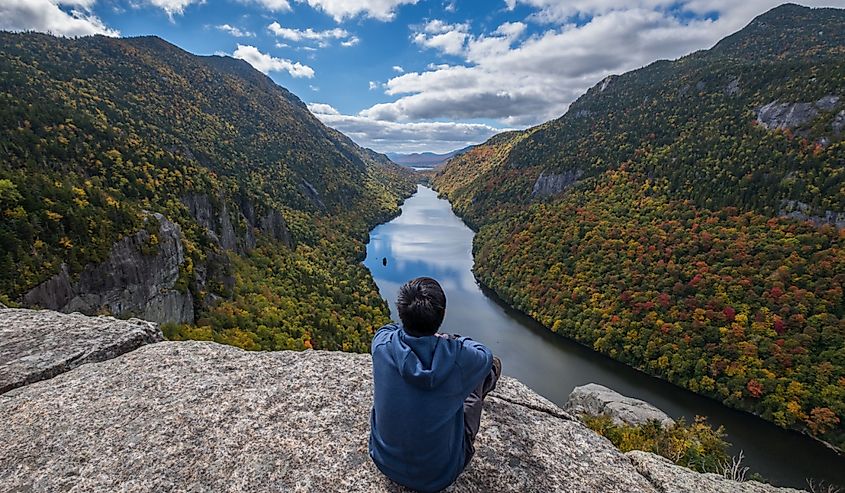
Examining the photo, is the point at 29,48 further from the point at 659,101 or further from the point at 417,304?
the point at 659,101

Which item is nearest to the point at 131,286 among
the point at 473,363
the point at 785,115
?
the point at 473,363

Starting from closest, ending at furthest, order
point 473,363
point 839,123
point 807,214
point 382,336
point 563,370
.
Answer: point 473,363
point 382,336
point 563,370
point 807,214
point 839,123

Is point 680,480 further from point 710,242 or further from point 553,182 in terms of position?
point 553,182

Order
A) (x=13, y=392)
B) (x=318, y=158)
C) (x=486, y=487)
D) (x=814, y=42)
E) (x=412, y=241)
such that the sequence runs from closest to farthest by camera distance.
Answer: (x=486, y=487)
(x=13, y=392)
(x=412, y=241)
(x=814, y=42)
(x=318, y=158)

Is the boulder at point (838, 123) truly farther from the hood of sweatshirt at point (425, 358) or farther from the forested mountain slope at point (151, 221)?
the hood of sweatshirt at point (425, 358)

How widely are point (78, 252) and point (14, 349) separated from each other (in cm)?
1703

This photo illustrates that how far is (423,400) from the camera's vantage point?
8.98 feet

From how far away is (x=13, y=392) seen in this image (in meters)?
4.32

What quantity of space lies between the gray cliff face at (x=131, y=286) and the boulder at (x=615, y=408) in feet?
86.3

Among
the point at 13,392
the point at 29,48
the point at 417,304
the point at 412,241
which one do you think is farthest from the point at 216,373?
the point at 29,48

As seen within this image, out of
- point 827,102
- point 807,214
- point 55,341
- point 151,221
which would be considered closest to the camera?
point 55,341

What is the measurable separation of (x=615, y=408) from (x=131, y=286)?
97.0 ft

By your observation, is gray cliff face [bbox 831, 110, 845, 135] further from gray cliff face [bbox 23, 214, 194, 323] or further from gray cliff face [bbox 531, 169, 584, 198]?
gray cliff face [bbox 23, 214, 194, 323]

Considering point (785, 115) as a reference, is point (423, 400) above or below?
below
